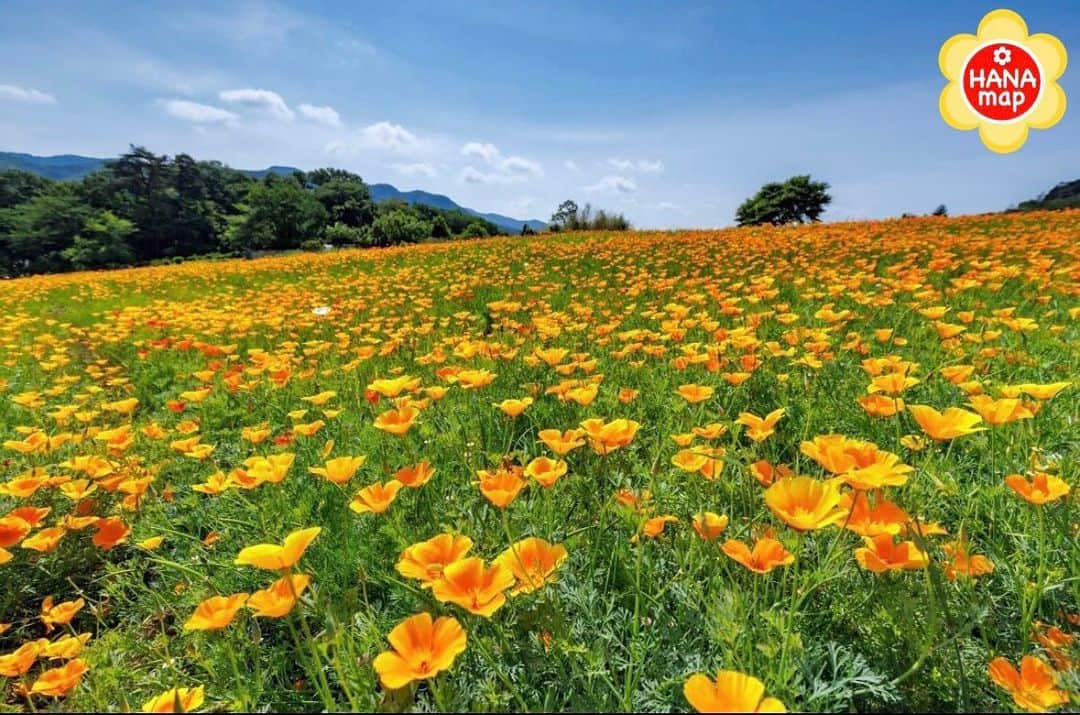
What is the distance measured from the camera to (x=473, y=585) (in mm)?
1022

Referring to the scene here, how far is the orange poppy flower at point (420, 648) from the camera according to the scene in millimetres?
872

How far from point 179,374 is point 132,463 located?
1.99 metres

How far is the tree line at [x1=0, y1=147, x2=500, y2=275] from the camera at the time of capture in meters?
39.2

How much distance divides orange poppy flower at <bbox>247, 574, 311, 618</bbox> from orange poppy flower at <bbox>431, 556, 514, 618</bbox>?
0.26m

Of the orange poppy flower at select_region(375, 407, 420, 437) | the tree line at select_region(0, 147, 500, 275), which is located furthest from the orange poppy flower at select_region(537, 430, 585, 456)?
the tree line at select_region(0, 147, 500, 275)

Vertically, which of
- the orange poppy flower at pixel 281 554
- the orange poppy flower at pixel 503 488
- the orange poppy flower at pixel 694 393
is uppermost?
the orange poppy flower at pixel 694 393

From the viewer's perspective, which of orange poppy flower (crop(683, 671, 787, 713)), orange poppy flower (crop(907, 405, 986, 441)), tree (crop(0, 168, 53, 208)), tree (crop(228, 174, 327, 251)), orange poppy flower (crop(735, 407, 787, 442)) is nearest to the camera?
orange poppy flower (crop(683, 671, 787, 713))

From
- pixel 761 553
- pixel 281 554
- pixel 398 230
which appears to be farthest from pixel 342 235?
pixel 761 553

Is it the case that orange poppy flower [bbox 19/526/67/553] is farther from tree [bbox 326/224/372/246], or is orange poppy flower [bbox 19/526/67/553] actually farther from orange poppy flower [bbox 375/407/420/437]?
tree [bbox 326/224/372/246]

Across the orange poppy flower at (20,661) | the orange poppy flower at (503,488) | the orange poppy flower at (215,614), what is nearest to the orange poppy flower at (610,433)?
the orange poppy flower at (503,488)

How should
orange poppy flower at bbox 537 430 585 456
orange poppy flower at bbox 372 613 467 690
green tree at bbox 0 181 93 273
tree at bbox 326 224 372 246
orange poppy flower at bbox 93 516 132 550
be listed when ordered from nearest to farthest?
orange poppy flower at bbox 372 613 467 690, orange poppy flower at bbox 537 430 585 456, orange poppy flower at bbox 93 516 132 550, green tree at bbox 0 181 93 273, tree at bbox 326 224 372 246

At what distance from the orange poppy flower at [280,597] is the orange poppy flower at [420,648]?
8.0 inches

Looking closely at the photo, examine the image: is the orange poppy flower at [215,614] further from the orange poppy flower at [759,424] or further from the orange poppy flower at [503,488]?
the orange poppy flower at [759,424]

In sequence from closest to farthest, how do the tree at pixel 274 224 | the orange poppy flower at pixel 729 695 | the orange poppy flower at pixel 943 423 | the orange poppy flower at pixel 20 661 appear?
the orange poppy flower at pixel 729 695 < the orange poppy flower at pixel 943 423 < the orange poppy flower at pixel 20 661 < the tree at pixel 274 224
